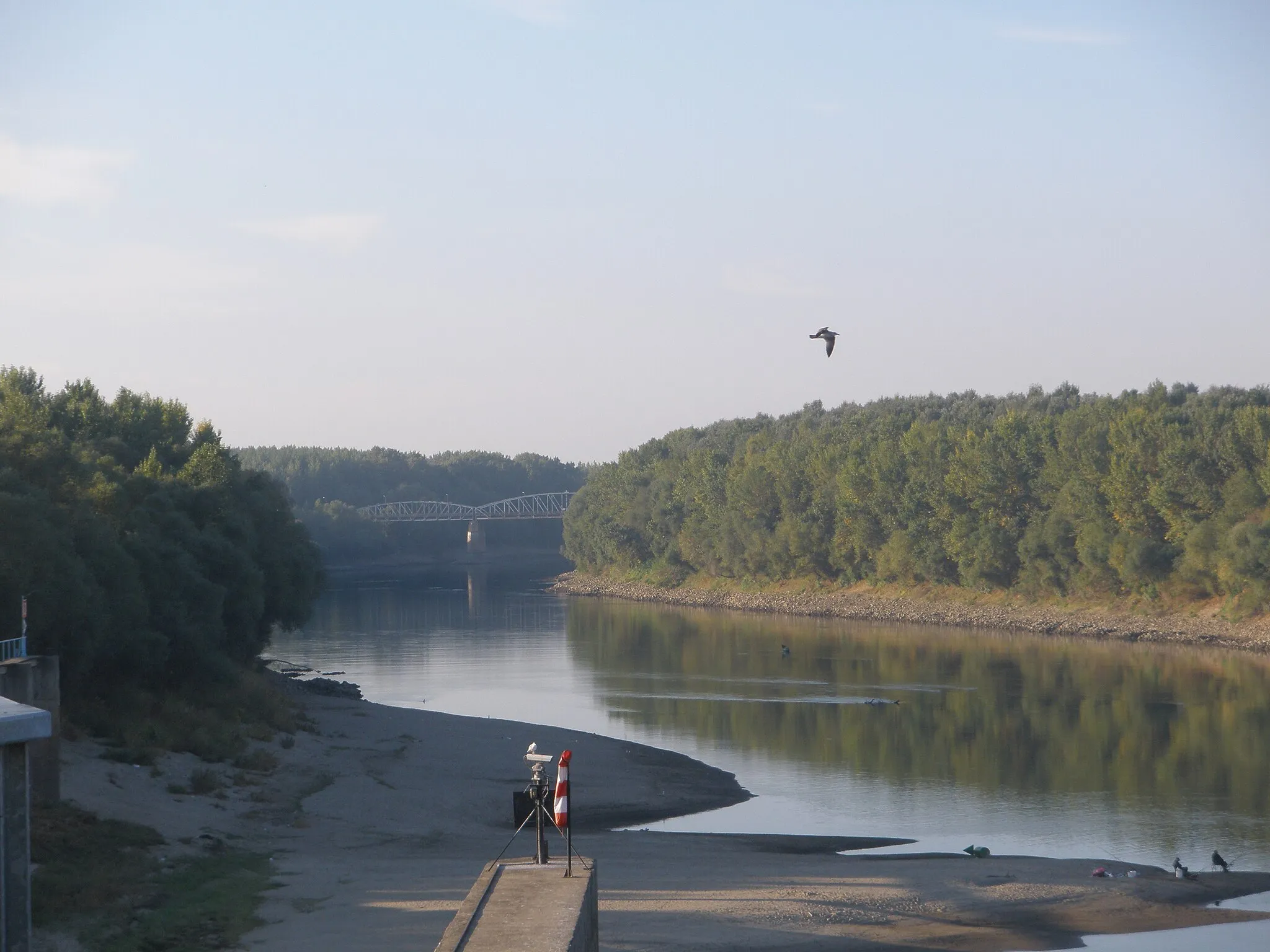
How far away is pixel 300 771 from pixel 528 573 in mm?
114532

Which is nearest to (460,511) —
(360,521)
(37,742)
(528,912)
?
(360,521)

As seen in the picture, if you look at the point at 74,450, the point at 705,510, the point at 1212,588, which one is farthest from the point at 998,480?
the point at 74,450

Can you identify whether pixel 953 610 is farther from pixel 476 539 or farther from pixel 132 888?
pixel 476 539

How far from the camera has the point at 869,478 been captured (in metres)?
94.5

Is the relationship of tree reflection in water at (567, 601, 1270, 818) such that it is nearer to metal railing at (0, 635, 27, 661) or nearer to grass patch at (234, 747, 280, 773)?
grass patch at (234, 747, 280, 773)

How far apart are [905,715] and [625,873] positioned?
882 inches

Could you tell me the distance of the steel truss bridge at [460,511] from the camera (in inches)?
6786

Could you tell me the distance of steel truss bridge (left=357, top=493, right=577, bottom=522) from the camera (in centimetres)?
17238

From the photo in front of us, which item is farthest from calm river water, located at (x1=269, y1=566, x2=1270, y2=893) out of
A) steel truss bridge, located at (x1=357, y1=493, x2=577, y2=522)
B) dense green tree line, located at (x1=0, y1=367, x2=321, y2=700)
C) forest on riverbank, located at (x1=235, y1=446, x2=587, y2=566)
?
steel truss bridge, located at (x1=357, y1=493, x2=577, y2=522)

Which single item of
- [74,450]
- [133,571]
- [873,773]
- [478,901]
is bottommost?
[873,773]

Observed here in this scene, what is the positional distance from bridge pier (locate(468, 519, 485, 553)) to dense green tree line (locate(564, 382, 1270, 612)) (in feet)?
143

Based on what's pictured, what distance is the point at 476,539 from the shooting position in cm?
17075

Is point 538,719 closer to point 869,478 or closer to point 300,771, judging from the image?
point 300,771

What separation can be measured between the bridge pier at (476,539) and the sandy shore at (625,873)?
140 metres
